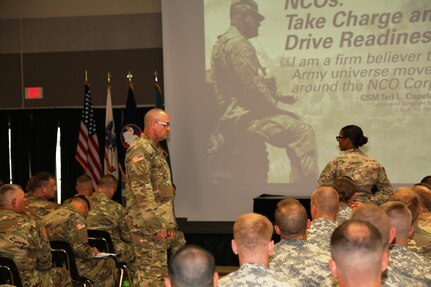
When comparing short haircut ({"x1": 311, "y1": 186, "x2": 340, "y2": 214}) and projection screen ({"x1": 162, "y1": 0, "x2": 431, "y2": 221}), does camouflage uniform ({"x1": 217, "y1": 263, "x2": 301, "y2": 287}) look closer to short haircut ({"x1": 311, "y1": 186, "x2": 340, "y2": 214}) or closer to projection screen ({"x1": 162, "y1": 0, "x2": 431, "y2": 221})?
short haircut ({"x1": 311, "y1": 186, "x2": 340, "y2": 214})

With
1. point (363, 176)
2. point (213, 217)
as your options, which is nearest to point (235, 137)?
point (213, 217)

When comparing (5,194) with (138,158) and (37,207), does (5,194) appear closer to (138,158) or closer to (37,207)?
(138,158)

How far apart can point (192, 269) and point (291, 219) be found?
4.40 feet

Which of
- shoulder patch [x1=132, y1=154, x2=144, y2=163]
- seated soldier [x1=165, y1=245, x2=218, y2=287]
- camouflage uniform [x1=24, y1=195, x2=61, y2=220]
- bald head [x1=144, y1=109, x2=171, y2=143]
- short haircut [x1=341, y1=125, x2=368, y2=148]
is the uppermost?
→ bald head [x1=144, y1=109, x2=171, y2=143]

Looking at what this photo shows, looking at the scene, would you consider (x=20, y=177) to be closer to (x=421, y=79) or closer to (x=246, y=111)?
(x=246, y=111)

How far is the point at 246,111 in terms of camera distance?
28.7ft

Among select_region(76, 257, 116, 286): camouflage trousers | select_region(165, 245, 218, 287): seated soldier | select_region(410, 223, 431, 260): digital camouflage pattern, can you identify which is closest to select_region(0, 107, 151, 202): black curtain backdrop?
select_region(76, 257, 116, 286): camouflage trousers

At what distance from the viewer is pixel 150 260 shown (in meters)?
5.26

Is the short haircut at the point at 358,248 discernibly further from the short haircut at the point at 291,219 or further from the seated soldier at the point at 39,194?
the seated soldier at the point at 39,194

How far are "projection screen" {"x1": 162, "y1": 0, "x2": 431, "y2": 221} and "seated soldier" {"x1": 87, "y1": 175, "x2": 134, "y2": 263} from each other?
2550 millimetres

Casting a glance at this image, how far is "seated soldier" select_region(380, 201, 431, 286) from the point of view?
3.20m

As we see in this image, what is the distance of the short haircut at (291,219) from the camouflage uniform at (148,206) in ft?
5.56

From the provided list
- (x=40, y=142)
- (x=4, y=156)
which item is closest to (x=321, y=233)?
(x=40, y=142)

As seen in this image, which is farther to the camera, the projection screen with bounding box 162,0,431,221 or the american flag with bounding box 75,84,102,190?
the american flag with bounding box 75,84,102,190
